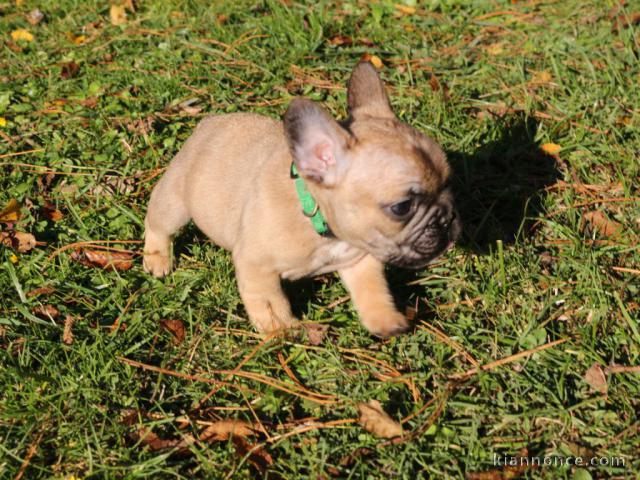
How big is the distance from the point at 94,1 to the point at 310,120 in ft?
15.0

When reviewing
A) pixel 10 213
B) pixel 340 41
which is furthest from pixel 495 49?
pixel 10 213

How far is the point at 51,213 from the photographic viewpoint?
4.70m

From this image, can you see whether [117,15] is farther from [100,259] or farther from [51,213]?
[100,259]

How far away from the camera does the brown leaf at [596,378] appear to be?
3.38 metres

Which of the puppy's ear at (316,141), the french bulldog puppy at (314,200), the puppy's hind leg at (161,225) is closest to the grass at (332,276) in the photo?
the puppy's hind leg at (161,225)

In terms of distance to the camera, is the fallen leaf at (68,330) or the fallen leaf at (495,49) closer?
the fallen leaf at (68,330)

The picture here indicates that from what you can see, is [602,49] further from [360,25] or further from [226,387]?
[226,387]

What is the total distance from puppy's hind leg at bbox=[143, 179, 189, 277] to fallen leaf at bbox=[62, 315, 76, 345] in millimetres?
595

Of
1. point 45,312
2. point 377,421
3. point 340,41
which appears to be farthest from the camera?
point 340,41

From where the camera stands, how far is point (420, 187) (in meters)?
3.20

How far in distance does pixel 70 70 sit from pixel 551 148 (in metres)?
3.97

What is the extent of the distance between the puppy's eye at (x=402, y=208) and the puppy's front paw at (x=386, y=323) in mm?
648

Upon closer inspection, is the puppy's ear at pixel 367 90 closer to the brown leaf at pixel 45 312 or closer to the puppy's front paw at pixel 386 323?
the puppy's front paw at pixel 386 323

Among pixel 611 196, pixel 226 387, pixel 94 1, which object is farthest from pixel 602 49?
pixel 94 1
